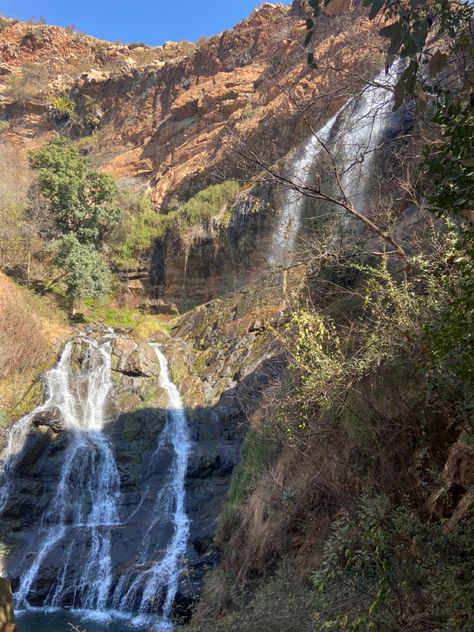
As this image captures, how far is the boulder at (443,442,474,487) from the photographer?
353cm

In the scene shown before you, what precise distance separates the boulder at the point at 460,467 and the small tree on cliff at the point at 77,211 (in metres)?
19.2

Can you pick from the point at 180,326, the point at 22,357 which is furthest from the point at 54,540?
the point at 180,326

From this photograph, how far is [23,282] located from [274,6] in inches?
955

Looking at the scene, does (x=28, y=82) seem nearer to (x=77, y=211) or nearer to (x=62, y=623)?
(x=77, y=211)

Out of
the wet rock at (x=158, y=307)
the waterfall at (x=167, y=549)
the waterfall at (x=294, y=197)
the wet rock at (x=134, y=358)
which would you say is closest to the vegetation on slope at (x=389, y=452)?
the waterfall at (x=294, y=197)

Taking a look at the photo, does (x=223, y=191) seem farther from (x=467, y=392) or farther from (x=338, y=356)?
(x=467, y=392)

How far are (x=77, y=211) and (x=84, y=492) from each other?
47.5 feet

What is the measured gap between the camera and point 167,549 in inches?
402

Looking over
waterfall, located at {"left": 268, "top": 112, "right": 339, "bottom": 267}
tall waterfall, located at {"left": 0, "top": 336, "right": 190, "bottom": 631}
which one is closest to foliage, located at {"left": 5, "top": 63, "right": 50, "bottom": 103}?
waterfall, located at {"left": 268, "top": 112, "right": 339, "bottom": 267}

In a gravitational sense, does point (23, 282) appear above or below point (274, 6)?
below

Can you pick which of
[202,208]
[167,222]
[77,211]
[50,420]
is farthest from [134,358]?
[167,222]

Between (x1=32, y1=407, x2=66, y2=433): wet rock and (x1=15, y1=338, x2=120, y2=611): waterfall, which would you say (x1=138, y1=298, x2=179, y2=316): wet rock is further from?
(x1=32, y1=407, x2=66, y2=433): wet rock

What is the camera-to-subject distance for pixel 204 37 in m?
35.7

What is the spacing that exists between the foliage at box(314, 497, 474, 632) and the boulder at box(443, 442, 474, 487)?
52cm
